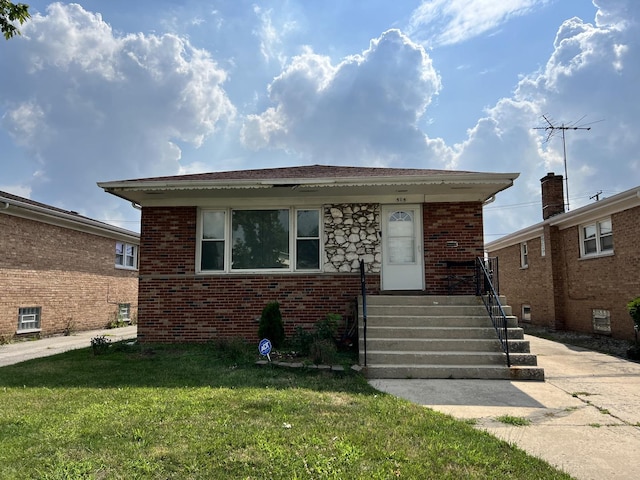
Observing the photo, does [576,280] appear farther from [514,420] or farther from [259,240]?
[514,420]

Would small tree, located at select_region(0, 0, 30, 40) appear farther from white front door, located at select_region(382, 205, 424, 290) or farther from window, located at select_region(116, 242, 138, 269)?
window, located at select_region(116, 242, 138, 269)

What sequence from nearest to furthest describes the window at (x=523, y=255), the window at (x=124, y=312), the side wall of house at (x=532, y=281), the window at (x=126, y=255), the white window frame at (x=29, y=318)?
the white window frame at (x=29, y=318), the side wall of house at (x=532, y=281), the window at (x=523, y=255), the window at (x=126, y=255), the window at (x=124, y=312)

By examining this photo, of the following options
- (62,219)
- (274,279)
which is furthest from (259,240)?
(62,219)

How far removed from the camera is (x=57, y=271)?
44.3 ft

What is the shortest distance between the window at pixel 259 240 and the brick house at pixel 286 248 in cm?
2

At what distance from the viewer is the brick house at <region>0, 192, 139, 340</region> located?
11734 mm

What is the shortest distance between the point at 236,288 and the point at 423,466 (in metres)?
6.39

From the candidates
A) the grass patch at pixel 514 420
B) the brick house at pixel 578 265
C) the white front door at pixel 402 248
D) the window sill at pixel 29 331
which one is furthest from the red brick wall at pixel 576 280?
the window sill at pixel 29 331

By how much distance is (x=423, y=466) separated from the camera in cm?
306

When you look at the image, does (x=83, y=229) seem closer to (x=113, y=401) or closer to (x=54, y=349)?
(x=54, y=349)

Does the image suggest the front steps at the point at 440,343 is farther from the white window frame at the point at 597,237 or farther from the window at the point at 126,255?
the window at the point at 126,255

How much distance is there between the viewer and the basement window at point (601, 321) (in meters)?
11.5

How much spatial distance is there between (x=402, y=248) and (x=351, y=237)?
1092 mm

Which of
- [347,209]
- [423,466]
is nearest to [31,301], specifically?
[347,209]
